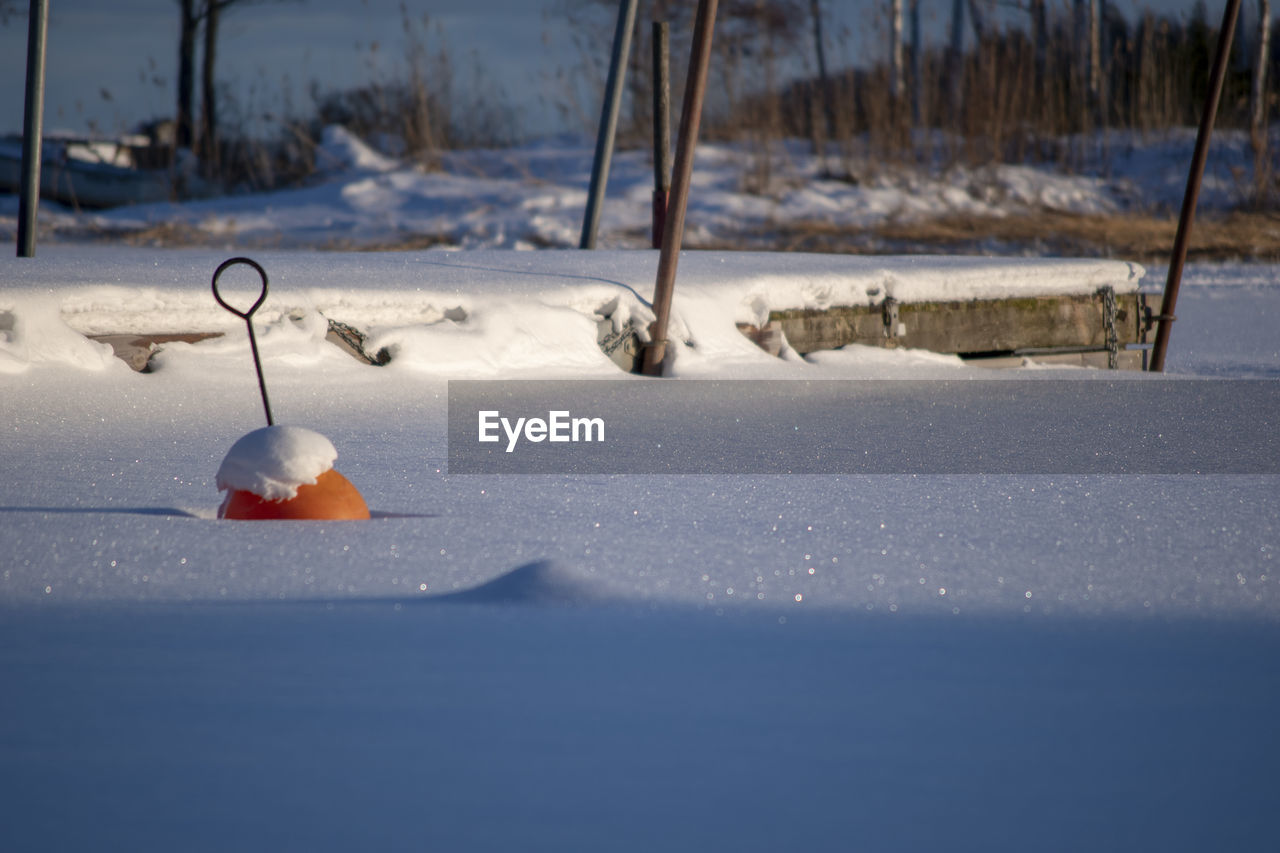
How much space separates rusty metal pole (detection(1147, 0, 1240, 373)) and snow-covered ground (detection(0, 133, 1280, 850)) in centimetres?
240

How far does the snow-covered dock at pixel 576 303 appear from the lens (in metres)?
2.80

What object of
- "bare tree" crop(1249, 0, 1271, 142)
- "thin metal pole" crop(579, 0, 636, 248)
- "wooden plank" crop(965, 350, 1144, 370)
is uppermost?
"bare tree" crop(1249, 0, 1271, 142)

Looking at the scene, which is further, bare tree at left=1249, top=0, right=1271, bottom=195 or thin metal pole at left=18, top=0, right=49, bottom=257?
bare tree at left=1249, top=0, right=1271, bottom=195

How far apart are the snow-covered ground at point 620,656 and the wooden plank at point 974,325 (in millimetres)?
1511

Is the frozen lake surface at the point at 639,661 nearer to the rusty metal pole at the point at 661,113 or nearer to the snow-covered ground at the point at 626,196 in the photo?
the rusty metal pole at the point at 661,113

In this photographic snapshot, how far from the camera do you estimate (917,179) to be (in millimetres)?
10945

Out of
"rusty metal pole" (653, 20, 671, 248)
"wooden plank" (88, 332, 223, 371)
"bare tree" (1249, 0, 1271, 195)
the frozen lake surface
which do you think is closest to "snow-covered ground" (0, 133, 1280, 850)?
the frozen lake surface

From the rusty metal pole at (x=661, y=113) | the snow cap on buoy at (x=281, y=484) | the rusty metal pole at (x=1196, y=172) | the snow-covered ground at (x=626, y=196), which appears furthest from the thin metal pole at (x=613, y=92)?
the snow-covered ground at (x=626, y=196)

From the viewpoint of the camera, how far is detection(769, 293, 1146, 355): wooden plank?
12.8 feet

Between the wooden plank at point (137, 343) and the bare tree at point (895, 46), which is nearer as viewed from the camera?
the wooden plank at point (137, 343)

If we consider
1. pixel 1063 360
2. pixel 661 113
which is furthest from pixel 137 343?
pixel 1063 360

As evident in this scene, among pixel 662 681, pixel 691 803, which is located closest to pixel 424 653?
pixel 662 681
